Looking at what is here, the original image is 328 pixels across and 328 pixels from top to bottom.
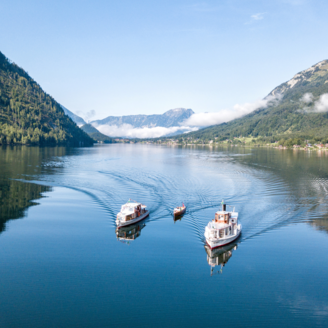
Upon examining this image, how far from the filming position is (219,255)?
3212cm

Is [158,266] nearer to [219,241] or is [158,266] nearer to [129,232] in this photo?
[219,241]

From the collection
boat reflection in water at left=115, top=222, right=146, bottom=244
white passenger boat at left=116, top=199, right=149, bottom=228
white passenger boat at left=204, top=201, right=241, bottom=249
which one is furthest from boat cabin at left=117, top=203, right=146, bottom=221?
white passenger boat at left=204, top=201, right=241, bottom=249

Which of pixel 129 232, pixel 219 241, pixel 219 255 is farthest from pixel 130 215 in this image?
pixel 219 255

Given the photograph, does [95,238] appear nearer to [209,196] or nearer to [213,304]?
[213,304]

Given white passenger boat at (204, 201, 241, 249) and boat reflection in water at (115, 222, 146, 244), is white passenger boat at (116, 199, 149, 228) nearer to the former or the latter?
boat reflection in water at (115, 222, 146, 244)

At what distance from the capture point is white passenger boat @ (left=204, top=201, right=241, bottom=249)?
111 feet

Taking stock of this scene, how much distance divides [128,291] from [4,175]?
68878mm

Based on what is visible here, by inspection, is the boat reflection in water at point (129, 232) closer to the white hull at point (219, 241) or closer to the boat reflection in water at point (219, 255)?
the boat reflection in water at point (219, 255)

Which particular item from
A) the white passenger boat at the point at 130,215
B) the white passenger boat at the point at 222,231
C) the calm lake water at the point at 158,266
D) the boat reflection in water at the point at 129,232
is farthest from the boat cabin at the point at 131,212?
the white passenger boat at the point at 222,231

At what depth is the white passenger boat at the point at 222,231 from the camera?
33.9 metres

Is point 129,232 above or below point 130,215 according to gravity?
below

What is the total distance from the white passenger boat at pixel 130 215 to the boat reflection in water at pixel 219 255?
1297 centimetres

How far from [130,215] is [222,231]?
1438 centimetres

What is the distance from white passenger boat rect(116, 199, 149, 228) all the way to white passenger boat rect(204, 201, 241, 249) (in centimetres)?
1201
